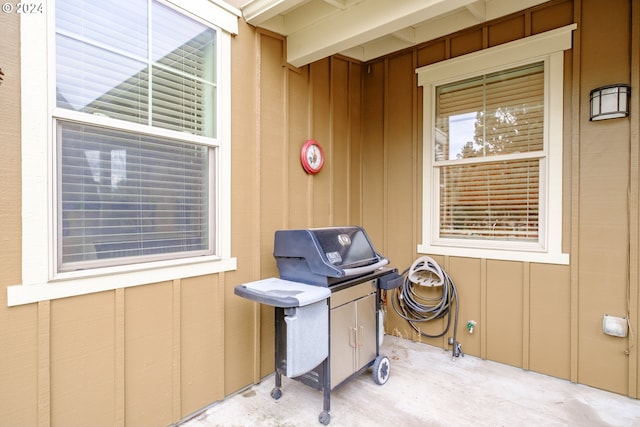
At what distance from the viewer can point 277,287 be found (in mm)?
2309

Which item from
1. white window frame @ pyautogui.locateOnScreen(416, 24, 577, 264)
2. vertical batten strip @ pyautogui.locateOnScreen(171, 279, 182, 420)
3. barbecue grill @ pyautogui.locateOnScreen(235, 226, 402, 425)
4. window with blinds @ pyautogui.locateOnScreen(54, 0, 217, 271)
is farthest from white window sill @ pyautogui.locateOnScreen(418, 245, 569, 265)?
vertical batten strip @ pyautogui.locateOnScreen(171, 279, 182, 420)

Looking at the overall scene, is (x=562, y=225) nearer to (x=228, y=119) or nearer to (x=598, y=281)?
(x=598, y=281)

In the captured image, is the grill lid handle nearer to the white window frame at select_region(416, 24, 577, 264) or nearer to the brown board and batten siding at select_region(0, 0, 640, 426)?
the brown board and batten siding at select_region(0, 0, 640, 426)

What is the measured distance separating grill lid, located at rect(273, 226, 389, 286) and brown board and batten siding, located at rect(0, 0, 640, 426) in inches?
14.9

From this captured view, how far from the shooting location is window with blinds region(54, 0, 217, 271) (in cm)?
180

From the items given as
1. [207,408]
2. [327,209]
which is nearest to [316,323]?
[207,408]

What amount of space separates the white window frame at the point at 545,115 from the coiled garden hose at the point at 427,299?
0.22 metres

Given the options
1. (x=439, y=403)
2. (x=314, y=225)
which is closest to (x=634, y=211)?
(x=439, y=403)

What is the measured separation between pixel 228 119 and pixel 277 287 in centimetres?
136

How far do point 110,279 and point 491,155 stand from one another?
3371 millimetres

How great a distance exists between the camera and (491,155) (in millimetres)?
3213

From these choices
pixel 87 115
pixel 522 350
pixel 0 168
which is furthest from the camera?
pixel 522 350

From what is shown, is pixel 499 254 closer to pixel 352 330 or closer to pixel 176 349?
pixel 352 330

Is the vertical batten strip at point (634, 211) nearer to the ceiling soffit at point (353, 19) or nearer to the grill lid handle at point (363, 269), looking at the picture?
the ceiling soffit at point (353, 19)
